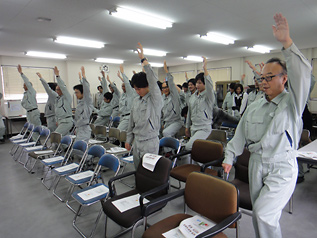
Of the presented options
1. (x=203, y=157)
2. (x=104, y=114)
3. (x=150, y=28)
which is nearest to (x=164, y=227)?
(x=203, y=157)

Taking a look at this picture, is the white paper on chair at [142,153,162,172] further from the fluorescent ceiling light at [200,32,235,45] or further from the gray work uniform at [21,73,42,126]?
the gray work uniform at [21,73,42,126]

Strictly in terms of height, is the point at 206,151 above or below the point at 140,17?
below

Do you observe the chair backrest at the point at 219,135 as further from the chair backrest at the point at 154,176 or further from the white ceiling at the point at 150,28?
the white ceiling at the point at 150,28

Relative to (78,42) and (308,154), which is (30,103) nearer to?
(78,42)

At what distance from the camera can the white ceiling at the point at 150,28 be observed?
356 centimetres

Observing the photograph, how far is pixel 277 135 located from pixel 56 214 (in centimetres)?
272

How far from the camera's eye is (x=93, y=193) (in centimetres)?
224

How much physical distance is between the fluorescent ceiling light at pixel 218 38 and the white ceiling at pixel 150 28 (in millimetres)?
228

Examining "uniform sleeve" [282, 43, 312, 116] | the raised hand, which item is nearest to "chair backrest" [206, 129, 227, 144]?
"uniform sleeve" [282, 43, 312, 116]

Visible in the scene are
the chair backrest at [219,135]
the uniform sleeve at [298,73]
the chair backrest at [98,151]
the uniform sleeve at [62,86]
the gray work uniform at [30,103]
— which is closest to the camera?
the uniform sleeve at [298,73]

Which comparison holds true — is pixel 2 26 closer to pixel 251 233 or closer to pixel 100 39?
pixel 100 39

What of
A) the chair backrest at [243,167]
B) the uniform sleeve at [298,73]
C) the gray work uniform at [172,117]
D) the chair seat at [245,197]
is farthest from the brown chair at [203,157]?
the gray work uniform at [172,117]

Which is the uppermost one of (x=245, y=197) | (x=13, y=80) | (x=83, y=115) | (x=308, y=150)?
(x=13, y=80)

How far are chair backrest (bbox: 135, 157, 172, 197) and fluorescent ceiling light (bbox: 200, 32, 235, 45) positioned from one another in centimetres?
457
